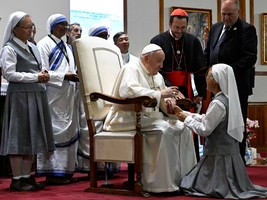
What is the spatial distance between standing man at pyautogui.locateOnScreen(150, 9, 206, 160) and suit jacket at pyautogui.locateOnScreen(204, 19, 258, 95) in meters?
0.24

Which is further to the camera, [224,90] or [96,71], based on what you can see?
[96,71]

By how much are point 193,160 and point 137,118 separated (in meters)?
0.69

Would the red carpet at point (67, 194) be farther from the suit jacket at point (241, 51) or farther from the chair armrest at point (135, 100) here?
the suit jacket at point (241, 51)

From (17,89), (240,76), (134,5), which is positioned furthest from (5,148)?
(134,5)

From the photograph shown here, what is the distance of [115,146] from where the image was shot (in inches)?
168

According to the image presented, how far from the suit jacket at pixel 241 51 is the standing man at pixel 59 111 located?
1514 mm

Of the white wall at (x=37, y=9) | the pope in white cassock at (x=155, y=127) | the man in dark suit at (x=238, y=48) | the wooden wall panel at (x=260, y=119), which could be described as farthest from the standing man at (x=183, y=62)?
the wooden wall panel at (x=260, y=119)

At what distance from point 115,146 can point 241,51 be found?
5.87ft

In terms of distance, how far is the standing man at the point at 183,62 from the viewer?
5.28 metres

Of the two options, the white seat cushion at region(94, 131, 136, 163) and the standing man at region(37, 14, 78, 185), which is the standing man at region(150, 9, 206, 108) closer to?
the standing man at region(37, 14, 78, 185)

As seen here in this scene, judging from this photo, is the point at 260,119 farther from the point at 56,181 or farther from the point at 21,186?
the point at 21,186

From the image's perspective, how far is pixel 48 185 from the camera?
15.9 ft

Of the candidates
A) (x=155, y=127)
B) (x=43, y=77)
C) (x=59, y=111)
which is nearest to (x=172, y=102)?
(x=155, y=127)

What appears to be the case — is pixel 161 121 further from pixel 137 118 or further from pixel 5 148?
pixel 5 148
